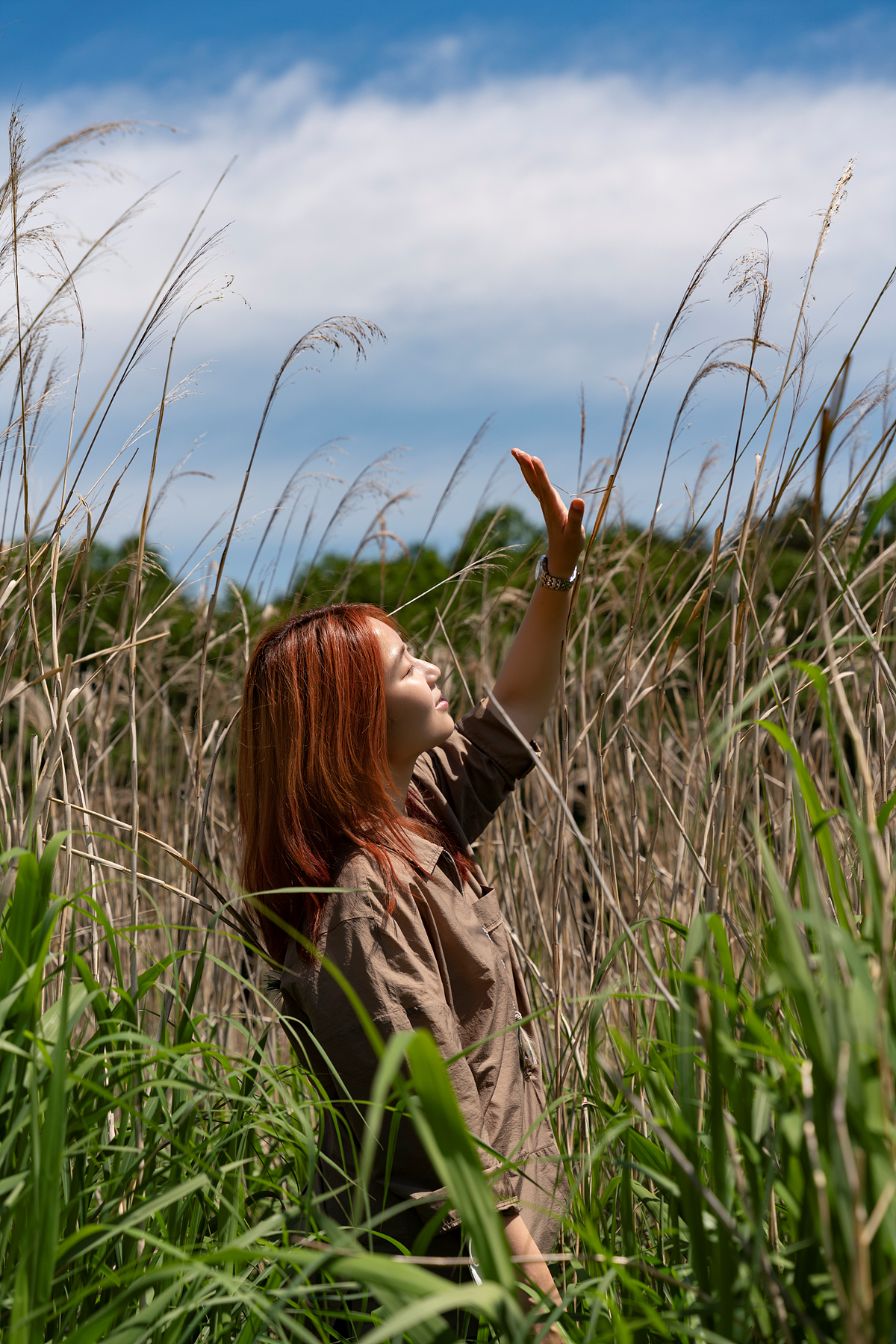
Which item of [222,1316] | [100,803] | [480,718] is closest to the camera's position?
[222,1316]

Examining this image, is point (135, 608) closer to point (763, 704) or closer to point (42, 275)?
point (42, 275)

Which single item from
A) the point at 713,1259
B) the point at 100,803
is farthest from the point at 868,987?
the point at 100,803

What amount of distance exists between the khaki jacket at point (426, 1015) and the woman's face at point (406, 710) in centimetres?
16

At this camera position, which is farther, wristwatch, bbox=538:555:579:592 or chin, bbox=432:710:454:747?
wristwatch, bbox=538:555:579:592

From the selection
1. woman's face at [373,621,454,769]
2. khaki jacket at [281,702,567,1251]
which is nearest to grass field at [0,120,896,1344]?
khaki jacket at [281,702,567,1251]

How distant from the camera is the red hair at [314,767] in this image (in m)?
1.43

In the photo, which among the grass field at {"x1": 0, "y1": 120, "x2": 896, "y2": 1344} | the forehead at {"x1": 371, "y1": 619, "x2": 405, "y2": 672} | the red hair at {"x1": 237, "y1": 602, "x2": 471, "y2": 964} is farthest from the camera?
the forehead at {"x1": 371, "y1": 619, "x2": 405, "y2": 672}

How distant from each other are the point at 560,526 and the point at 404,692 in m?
0.44

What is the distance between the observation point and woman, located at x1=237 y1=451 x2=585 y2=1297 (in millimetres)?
1234

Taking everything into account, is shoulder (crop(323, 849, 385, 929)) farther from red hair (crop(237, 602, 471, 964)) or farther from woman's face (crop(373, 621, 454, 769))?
woman's face (crop(373, 621, 454, 769))

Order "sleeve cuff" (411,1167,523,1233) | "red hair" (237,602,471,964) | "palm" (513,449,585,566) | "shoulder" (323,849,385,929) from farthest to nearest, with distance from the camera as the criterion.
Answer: "palm" (513,449,585,566), "red hair" (237,602,471,964), "shoulder" (323,849,385,929), "sleeve cuff" (411,1167,523,1233)

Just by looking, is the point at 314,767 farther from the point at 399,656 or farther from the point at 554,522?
the point at 554,522

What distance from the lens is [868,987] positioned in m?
0.68

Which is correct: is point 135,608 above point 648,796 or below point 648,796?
above
